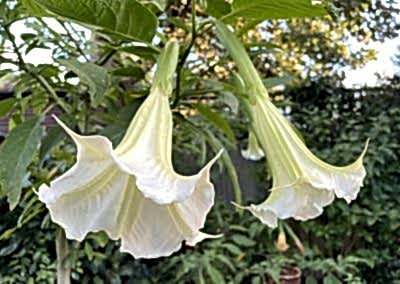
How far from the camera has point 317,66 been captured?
344 centimetres

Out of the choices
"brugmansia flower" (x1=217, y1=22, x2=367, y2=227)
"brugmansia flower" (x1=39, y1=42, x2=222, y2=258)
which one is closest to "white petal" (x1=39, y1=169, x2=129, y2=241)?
"brugmansia flower" (x1=39, y1=42, x2=222, y2=258)

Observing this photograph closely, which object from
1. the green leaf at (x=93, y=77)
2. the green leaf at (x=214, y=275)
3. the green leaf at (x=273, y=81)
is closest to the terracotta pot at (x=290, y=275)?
the green leaf at (x=214, y=275)

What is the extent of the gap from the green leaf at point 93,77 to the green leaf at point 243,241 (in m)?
2.10

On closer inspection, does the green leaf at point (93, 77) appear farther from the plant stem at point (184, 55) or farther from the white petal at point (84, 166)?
the white petal at point (84, 166)

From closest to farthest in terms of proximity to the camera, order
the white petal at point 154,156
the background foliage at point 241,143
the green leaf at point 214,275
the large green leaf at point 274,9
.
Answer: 1. the white petal at point 154,156
2. the large green leaf at point 274,9
3. the background foliage at point 241,143
4. the green leaf at point 214,275

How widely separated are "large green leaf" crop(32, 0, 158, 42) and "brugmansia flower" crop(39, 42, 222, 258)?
32 mm

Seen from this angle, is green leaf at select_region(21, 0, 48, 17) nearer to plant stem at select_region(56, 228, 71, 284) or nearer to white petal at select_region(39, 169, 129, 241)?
white petal at select_region(39, 169, 129, 241)

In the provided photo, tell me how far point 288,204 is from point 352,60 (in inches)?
122

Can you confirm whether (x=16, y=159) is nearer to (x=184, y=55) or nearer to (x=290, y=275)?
(x=184, y=55)

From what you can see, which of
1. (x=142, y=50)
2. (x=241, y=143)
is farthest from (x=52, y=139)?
(x=241, y=143)

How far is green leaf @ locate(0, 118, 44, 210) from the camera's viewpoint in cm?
58

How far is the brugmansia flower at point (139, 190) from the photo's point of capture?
381 mm

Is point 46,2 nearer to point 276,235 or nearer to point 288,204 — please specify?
point 288,204

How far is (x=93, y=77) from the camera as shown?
584mm
